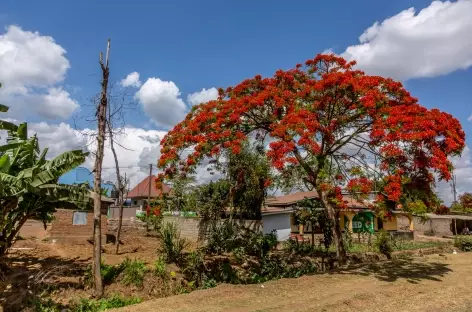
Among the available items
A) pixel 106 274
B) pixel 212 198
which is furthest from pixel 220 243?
pixel 212 198

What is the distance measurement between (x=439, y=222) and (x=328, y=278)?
29.4 m

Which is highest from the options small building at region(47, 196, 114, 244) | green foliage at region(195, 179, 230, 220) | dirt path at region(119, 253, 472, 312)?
green foliage at region(195, 179, 230, 220)

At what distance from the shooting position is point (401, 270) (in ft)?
45.1

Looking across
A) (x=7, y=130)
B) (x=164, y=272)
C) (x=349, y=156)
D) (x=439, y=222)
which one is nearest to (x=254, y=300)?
(x=164, y=272)

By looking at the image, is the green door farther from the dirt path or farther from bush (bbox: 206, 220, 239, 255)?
bush (bbox: 206, 220, 239, 255)

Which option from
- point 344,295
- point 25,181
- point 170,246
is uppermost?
point 25,181

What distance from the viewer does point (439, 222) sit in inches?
1425

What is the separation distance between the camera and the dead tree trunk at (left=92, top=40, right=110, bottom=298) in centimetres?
981

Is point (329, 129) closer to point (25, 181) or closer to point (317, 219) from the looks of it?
point (317, 219)

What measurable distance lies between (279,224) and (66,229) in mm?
13797

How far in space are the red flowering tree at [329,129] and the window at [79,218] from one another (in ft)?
25.8

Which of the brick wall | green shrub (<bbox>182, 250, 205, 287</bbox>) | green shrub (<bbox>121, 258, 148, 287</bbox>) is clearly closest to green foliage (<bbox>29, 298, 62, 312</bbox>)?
green shrub (<bbox>121, 258, 148, 287</bbox>)

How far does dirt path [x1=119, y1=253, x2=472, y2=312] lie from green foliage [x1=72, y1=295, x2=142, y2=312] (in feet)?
1.66

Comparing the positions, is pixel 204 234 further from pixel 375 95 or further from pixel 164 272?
pixel 375 95
